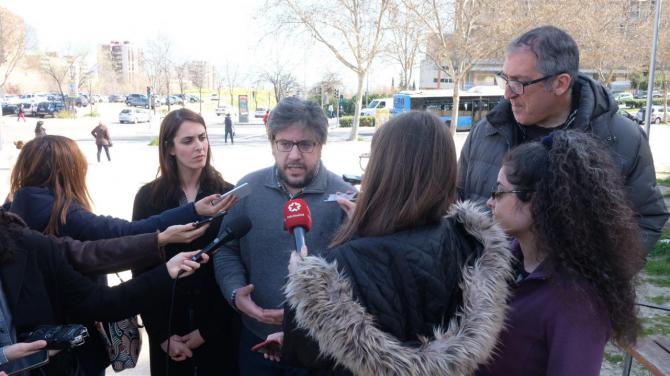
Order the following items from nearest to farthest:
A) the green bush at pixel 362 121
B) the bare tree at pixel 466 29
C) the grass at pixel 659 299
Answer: the grass at pixel 659 299
the bare tree at pixel 466 29
the green bush at pixel 362 121

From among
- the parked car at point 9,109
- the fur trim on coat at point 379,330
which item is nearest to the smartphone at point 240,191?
the fur trim on coat at point 379,330

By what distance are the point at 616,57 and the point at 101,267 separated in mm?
38876

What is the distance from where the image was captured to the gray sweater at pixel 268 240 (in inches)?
96.0

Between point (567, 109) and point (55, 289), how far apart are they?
2327 millimetres

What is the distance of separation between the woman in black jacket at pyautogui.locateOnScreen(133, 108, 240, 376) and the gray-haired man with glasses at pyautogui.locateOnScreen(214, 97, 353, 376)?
11.7 inches

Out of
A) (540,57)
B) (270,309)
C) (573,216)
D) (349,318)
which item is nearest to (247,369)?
(270,309)

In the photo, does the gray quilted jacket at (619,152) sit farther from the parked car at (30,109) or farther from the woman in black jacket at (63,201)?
the parked car at (30,109)

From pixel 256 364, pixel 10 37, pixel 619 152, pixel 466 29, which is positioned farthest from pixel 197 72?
pixel 619 152

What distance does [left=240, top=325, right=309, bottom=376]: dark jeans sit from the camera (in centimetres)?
240

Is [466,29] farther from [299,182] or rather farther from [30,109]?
[30,109]

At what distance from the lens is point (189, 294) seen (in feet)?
9.48

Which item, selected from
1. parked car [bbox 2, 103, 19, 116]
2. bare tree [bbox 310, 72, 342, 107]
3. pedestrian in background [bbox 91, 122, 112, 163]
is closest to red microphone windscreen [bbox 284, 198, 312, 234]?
pedestrian in background [bbox 91, 122, 112, 163]

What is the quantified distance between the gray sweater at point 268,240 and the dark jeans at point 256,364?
2.7 inches

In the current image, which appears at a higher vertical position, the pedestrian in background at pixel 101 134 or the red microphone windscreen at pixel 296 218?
the red microphone windscreen at pixel 296 218
